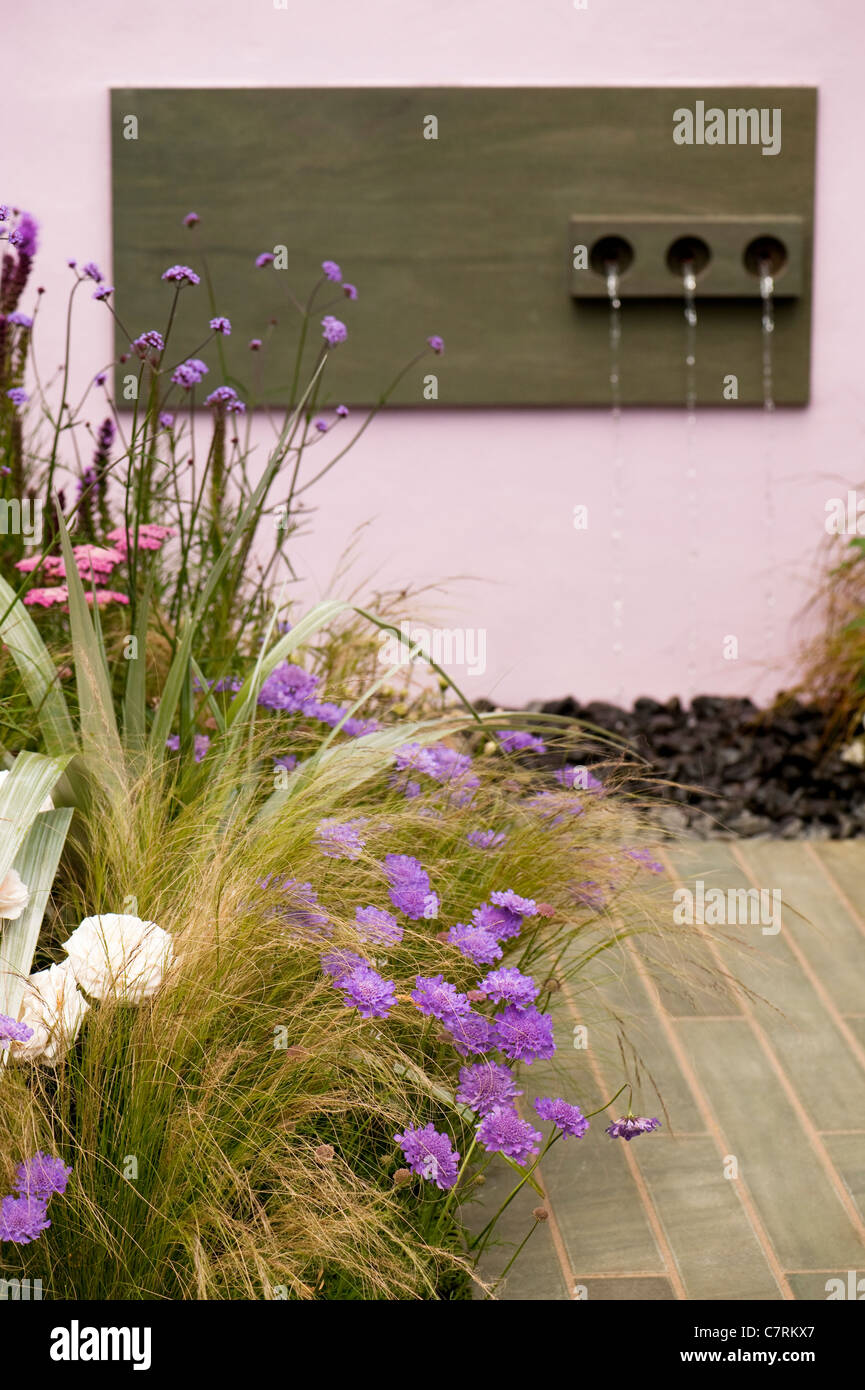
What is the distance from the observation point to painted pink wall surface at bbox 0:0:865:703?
15.4 feet

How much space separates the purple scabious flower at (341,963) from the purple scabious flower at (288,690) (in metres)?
0.75

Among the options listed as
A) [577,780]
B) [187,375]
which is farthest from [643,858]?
[187,375]

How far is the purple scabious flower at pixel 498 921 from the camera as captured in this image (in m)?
2.12

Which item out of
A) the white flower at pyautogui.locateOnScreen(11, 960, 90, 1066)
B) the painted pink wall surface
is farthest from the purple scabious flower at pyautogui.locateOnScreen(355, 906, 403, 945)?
the painted pink wall surface

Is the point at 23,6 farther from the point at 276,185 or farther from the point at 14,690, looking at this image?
the point at 14,690

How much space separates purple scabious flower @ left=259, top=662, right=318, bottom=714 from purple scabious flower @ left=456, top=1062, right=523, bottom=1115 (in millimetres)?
899

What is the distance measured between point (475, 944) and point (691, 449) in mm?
3151

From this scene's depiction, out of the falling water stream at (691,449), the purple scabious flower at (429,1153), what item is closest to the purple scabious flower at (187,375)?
the purple scabious flower at (429,1153)

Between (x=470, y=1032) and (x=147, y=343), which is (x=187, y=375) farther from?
(x=470, y=1032)

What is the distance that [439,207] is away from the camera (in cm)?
470

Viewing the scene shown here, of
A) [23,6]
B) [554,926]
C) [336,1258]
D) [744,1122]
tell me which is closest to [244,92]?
[23,6]

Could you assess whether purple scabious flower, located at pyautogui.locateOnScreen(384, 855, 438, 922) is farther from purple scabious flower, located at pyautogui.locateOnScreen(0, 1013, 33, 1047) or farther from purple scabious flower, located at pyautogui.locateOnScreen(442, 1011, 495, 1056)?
purple scabious flower, located at pyautogui.locateOnScreen(0, 1013, 33, 1047)

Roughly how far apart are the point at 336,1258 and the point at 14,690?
124 centimetres

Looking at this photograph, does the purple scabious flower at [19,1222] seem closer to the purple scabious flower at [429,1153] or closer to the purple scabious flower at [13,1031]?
the purple scabious flower at [13,1031]
